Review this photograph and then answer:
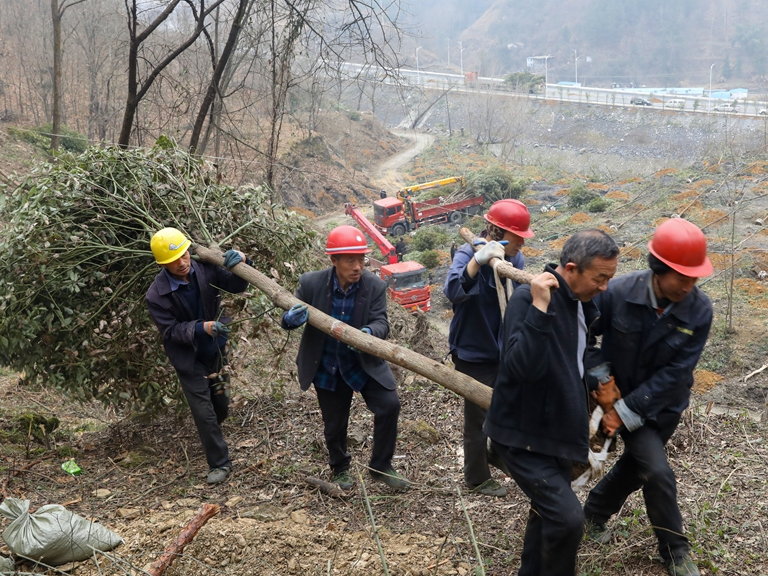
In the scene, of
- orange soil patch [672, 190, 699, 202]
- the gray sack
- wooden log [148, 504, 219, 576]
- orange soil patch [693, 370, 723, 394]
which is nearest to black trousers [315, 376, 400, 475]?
wooden log [148, 504, 219, 576]

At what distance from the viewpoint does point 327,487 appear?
3967 mm

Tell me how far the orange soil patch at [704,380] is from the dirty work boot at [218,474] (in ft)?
29.0

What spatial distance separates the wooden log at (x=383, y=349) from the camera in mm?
3141

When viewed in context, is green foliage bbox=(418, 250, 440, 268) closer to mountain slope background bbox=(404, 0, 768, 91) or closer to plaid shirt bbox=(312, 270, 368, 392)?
plaid shirt bbox=(312, 270, 368, 392)

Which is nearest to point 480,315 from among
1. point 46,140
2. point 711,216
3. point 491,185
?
point 711,216

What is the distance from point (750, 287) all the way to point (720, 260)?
5.35ft

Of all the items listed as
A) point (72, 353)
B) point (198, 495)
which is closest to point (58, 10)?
point (72, 353)

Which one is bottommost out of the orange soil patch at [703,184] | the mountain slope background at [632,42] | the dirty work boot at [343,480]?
the dirty work boot at [343,480]

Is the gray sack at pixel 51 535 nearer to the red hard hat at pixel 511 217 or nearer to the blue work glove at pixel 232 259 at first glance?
the blue work glove at pixel 232 259

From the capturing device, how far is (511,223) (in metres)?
3.69

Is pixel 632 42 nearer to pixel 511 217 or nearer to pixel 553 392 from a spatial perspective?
pixel 511 217

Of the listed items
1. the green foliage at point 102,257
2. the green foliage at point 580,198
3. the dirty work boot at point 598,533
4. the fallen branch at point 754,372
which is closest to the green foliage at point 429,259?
the green foliage at point 580,198

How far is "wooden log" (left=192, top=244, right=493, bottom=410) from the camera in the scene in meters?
3.14

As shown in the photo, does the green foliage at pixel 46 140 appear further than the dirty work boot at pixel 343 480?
Yes
